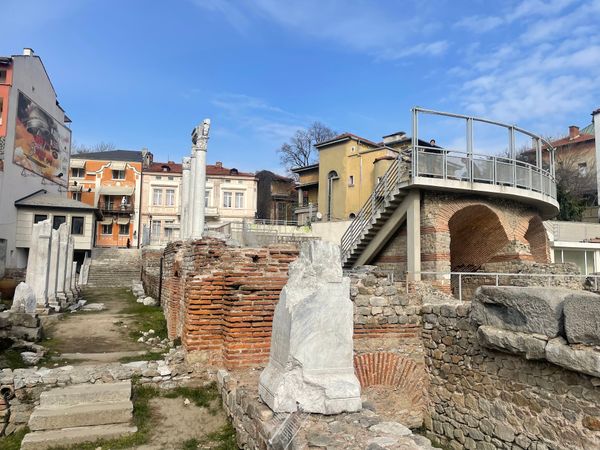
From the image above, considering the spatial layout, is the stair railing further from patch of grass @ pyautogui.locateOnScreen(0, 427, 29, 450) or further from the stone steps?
patch of grass @ pyautogui.locateOnScreen(0, 427, 29, 450)

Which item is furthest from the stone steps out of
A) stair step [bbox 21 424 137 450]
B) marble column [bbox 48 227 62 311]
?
marble column [bbox 48 227 62 311]

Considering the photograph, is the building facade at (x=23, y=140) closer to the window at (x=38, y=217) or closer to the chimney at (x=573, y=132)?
the window at (x=38, y=217)

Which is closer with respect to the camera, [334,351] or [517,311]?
[334,351]

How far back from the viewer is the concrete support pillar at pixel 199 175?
13.6m

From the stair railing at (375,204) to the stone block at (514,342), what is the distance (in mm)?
9167

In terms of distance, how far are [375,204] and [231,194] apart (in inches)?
1217

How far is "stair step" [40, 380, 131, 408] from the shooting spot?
5.30 meters

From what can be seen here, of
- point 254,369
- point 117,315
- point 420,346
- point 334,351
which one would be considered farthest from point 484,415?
point 117,315

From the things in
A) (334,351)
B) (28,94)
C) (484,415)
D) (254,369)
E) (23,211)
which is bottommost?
(484,415)

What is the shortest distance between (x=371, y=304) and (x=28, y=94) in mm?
31679

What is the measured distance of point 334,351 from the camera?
404 cm

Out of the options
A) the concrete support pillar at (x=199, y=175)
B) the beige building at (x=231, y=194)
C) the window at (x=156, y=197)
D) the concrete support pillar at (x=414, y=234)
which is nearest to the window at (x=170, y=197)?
the window at (x=156, y=197)

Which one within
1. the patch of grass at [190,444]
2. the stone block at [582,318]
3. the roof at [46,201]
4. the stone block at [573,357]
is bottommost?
the patch of grass at [190,444]

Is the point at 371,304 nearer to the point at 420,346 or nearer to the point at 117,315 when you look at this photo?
the point at 420,346
